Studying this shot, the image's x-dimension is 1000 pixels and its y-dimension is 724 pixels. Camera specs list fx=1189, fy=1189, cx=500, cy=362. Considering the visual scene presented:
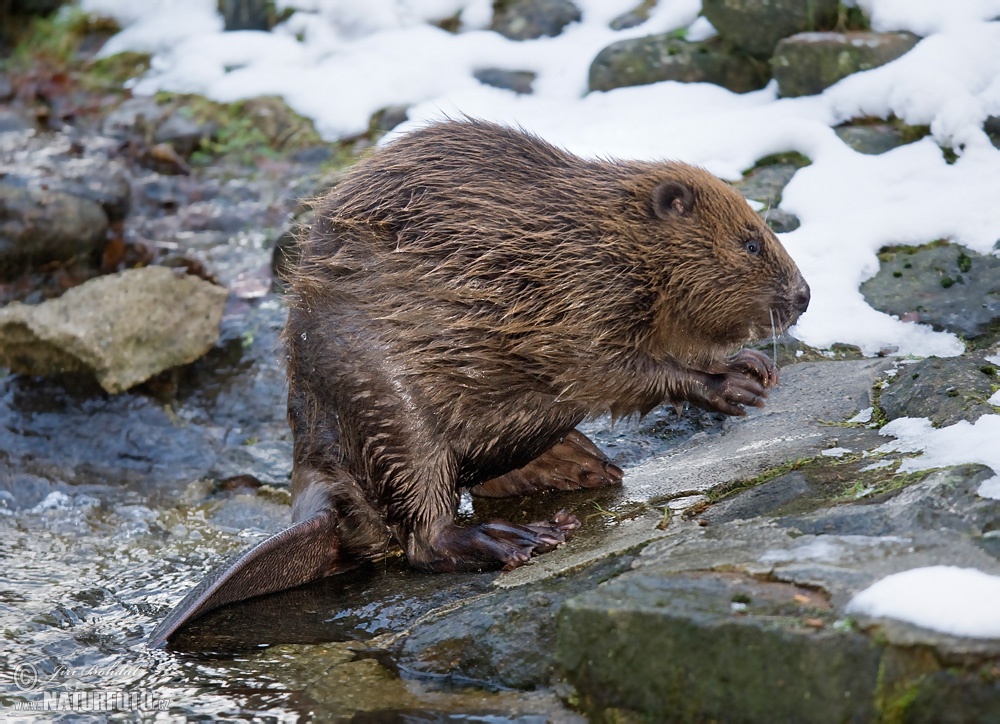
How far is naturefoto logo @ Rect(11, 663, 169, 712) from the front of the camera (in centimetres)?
302

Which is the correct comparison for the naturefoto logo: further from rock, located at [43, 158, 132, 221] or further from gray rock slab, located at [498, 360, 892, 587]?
rock, located at [43, 158, 132, 221]

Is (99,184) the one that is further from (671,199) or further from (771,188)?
(671,199)

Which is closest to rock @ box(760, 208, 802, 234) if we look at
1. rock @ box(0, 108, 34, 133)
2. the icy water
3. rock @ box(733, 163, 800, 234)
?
rock @ box(733, 163, 800, 234)

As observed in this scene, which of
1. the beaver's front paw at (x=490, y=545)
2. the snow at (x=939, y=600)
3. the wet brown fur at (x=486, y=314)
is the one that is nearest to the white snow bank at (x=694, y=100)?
the wet brown fur at (x=486, y=314)

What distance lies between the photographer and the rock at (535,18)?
823 cm

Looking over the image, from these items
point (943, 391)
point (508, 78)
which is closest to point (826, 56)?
point (508, 78)

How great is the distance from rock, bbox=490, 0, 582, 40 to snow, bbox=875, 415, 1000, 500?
5428 millimetres

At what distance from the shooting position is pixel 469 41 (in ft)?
27.0

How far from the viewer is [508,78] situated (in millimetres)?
7773

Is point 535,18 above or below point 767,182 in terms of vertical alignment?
above

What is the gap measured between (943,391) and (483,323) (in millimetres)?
1389

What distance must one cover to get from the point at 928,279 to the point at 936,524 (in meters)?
2.45

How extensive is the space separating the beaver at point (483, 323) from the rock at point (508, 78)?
377 centimetres

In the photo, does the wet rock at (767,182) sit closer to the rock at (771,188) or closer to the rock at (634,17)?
the rock at (771,188)
